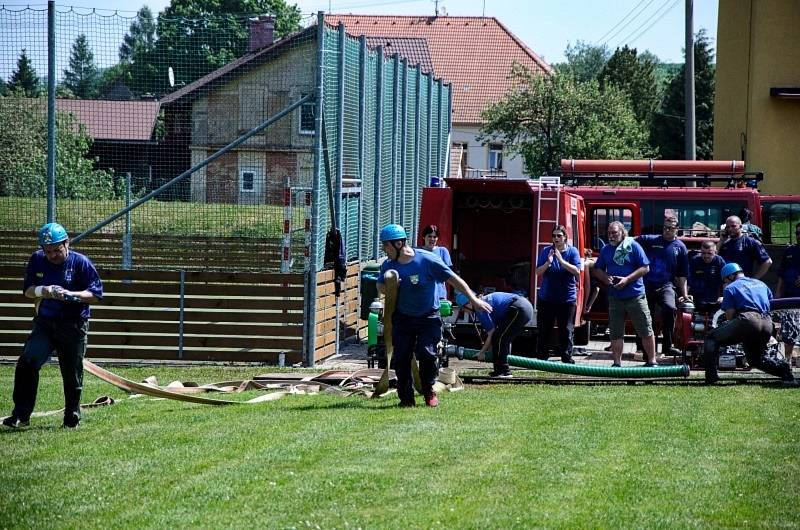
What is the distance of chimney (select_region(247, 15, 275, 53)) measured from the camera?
57.3 feet

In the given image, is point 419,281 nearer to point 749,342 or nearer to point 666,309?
point 749,342

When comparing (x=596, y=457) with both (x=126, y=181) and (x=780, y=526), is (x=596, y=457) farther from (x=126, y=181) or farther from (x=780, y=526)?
(x=126, y=181)

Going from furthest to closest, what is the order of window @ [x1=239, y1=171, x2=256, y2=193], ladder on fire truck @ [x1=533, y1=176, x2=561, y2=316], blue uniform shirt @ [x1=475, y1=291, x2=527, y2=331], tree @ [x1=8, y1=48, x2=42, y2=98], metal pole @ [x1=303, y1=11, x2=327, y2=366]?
window @ [x1=239, y1=171, x2=256, y2=193] < tree @ [x1=8, y1=48, x2=42, y2=98] < ladder on fire truck @ [x1=533, y1=176, x2=561, y2=316] < metal pole @ [x1=303, y1=11, x2=327, y2=366] < blue uniform shirt @ [x1=475, y1=291, x2=527, y2=331]

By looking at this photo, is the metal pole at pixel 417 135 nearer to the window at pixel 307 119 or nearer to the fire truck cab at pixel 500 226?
the fire truck cab at pixel 500 226

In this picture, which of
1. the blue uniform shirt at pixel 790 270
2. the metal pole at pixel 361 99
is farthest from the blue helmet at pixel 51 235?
the metal pole at pixel 361 99

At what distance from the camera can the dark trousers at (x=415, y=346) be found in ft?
38.5

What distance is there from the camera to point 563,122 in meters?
41.4

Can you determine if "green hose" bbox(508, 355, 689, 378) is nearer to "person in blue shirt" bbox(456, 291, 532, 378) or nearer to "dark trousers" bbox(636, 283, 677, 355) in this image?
"person in blue shirt" bbox(456, 291, 532, 378)

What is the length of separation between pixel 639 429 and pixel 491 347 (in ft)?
15.7

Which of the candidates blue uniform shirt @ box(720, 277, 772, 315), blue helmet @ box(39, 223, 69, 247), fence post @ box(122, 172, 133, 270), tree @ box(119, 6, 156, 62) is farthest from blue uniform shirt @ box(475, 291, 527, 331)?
tree @ box(119, 6, 156, 62)

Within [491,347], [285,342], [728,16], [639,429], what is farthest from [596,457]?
[728,16]

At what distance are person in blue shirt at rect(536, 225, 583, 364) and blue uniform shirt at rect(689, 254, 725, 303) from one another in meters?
1.51

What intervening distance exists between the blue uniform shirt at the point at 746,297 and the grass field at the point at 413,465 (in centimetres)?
157

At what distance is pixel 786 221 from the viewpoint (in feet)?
72.0
